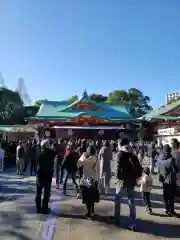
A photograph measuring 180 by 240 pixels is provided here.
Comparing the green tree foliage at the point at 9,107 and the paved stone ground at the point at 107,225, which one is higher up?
the green tree foliage at the point at 9,107

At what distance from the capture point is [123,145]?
5555 millimetres

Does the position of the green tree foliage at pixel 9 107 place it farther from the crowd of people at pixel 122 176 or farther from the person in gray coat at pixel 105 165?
the crowd of people at pixel 122 176

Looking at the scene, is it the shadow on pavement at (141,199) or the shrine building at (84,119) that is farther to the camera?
the shrine building at (84,119)

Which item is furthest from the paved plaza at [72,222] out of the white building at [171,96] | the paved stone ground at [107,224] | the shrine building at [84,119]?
the white building at [171,96]

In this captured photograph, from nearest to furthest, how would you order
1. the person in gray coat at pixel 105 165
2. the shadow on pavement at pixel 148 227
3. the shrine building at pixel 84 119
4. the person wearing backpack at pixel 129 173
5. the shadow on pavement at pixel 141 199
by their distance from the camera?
the shadow on pavement at pixel 148 227, the person wearing backpack at pixel 129 173, the shadow on pavement at pixel 141 199, the person in gray coat at pixel 105 165, the shrine building at pixel 84 119

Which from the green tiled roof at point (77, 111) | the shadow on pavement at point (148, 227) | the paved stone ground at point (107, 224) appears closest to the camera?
the paved stone ground at point (107, 224)

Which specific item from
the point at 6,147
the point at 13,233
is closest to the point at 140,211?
the point at 13,233

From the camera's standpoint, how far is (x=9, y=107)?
43.6m

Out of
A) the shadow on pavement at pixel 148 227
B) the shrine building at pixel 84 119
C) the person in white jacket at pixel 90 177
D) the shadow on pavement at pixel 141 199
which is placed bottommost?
the shadow on pavement at pixel 148 227

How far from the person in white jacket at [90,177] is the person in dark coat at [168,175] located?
58.1 inches

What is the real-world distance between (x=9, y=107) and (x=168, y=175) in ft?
131

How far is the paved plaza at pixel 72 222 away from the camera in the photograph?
4.99 m

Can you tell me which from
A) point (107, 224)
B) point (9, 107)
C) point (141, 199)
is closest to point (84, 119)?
point (9, 107)

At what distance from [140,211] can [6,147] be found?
12057 mm
